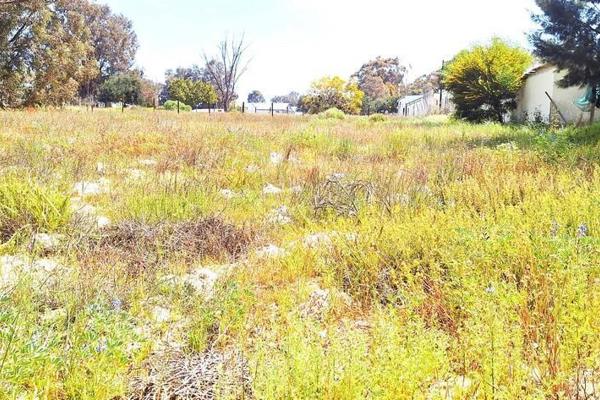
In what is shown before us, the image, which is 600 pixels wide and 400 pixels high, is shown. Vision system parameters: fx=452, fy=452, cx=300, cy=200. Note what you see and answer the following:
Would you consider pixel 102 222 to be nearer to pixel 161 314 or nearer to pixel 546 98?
pixel 161 314

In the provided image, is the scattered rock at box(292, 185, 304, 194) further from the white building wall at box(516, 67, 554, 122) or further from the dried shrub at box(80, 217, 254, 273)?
the white building wall at box(516, 67, 554, 122)

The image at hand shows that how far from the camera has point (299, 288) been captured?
272cm

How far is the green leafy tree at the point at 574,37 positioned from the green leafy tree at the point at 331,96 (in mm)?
29802

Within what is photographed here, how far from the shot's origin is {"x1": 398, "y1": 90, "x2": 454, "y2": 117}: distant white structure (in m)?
30.1

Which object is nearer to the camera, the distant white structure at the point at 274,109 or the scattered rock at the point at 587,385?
the scattered rock at the point at 587,385

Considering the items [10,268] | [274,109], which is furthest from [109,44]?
[10,268]

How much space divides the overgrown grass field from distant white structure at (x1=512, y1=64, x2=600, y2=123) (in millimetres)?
12082

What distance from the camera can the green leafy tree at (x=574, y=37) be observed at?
968cm

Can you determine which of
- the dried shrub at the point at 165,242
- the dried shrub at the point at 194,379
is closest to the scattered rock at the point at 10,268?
the dried shrub at the point at 165,242

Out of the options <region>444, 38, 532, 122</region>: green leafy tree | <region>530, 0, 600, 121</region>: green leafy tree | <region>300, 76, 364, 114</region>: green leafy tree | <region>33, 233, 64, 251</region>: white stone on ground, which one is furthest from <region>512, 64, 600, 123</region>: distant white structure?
<region>300, 76, 364, 114</region>: green leafy tree

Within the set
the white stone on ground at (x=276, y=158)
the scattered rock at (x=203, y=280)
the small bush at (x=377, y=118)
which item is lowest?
the scattered rock at (x=203, y=280)

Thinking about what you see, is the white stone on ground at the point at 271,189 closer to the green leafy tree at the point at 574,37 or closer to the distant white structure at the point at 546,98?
the green leafy tree at the point at 574,37

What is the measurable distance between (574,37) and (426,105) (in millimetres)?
27309

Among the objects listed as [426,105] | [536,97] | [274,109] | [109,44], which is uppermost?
[109,44]
